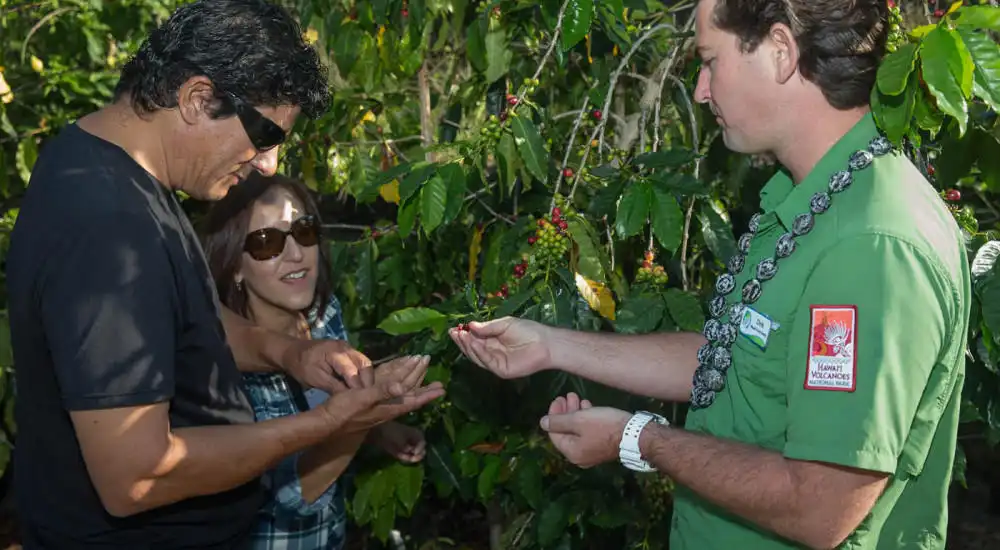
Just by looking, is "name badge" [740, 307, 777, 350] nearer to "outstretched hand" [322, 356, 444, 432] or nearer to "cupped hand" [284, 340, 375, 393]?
"outstretched hand" [322, 356, 444, 432]

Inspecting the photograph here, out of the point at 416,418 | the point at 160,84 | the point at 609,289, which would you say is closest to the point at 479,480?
the point at 416,418

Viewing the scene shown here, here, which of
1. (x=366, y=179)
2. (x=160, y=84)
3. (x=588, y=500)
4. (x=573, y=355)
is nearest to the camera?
(x=160, y=84)

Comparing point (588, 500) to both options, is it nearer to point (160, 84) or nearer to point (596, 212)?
point (596, 212)

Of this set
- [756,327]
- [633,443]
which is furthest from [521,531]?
[756,327]

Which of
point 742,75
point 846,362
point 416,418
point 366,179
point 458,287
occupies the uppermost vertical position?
point 742,75

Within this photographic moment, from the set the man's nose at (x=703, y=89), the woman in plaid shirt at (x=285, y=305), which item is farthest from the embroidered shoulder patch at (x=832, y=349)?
the woman in plaid shirt at (x=285, y=305)

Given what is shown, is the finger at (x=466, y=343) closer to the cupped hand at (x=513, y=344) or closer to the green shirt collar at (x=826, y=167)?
the cupped hand at (x=513, y=344)

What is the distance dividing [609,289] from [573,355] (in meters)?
0.41

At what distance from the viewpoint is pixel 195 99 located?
6.08 ft

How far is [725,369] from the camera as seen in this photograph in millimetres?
1829

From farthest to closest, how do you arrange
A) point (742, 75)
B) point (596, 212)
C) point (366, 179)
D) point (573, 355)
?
point (366, 179) < point (596, 212) < point (573, 355) < point (742, 75)

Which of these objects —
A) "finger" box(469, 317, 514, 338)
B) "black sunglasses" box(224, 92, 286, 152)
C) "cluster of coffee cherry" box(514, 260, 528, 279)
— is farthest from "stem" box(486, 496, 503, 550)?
"black sunglasses" box(224, 92, 286, 152)

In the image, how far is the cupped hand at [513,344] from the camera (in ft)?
7.38

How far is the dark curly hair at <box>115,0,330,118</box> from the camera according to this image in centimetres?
183
